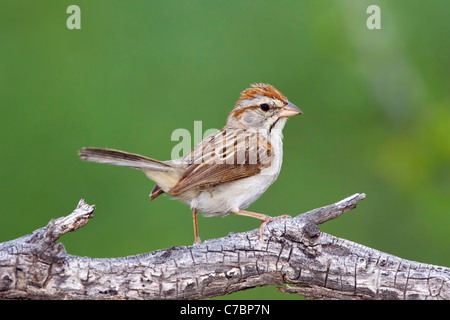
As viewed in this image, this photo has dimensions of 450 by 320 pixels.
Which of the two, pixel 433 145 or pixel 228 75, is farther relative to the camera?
pixel 228 75

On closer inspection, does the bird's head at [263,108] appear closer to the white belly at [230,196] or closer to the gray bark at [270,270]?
the white belly at [230,196]

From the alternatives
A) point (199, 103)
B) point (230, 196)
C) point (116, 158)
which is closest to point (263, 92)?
point (230, 196)

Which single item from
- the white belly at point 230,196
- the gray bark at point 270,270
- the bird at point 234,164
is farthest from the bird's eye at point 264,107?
the gray bark at point 270,270

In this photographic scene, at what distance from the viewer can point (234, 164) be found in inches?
249

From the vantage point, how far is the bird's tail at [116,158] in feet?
17.4

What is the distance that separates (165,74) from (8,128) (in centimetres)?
213

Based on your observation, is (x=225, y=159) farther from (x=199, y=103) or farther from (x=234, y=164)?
(x=199, y=103)

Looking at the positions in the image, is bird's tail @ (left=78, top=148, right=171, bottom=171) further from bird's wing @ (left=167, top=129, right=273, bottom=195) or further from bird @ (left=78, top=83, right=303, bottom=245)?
bird's wing @ (left=167, top=129, right=273, bottom=195)

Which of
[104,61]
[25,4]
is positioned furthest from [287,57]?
[25,4]

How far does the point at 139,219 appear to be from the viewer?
8742mm

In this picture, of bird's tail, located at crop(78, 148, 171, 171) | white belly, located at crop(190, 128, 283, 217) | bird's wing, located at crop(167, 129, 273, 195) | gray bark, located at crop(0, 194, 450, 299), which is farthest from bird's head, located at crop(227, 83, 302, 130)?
gray bark, located at crop(0, 194, 450, 299)

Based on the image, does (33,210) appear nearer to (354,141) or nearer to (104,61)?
(104,61)

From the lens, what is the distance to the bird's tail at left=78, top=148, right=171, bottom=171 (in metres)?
5.32

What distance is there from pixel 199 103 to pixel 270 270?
13.0 ft
